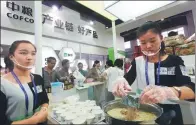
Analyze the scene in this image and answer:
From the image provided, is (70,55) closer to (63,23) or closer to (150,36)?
(63,23)

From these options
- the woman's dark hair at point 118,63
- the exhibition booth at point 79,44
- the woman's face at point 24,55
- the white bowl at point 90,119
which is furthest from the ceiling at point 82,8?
the white bowl at point 90,119

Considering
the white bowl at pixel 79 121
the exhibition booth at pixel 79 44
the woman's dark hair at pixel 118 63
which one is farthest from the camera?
the woman's dark hair at pixel 118 63

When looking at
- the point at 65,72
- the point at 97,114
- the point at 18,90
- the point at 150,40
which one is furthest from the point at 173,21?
the point at 18,90

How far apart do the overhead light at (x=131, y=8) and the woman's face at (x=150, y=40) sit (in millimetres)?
126

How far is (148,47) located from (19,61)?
42 cm

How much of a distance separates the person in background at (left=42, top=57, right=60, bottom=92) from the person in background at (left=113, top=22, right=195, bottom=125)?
0.99 feet

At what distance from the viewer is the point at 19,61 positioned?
0.43m

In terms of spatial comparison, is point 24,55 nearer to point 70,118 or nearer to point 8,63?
point 8,63

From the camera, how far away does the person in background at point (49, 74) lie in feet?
1.83

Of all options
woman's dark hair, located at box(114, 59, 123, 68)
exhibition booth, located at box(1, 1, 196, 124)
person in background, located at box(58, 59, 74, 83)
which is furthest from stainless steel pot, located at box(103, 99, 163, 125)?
person in background, located at box(58, 59, 74, 83)

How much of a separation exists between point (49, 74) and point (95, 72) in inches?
8.6

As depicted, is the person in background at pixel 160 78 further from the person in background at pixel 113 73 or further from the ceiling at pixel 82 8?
the ceiling at pixel 82 8

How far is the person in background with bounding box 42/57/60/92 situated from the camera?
559 mm

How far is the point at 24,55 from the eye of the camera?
1.43 feet
